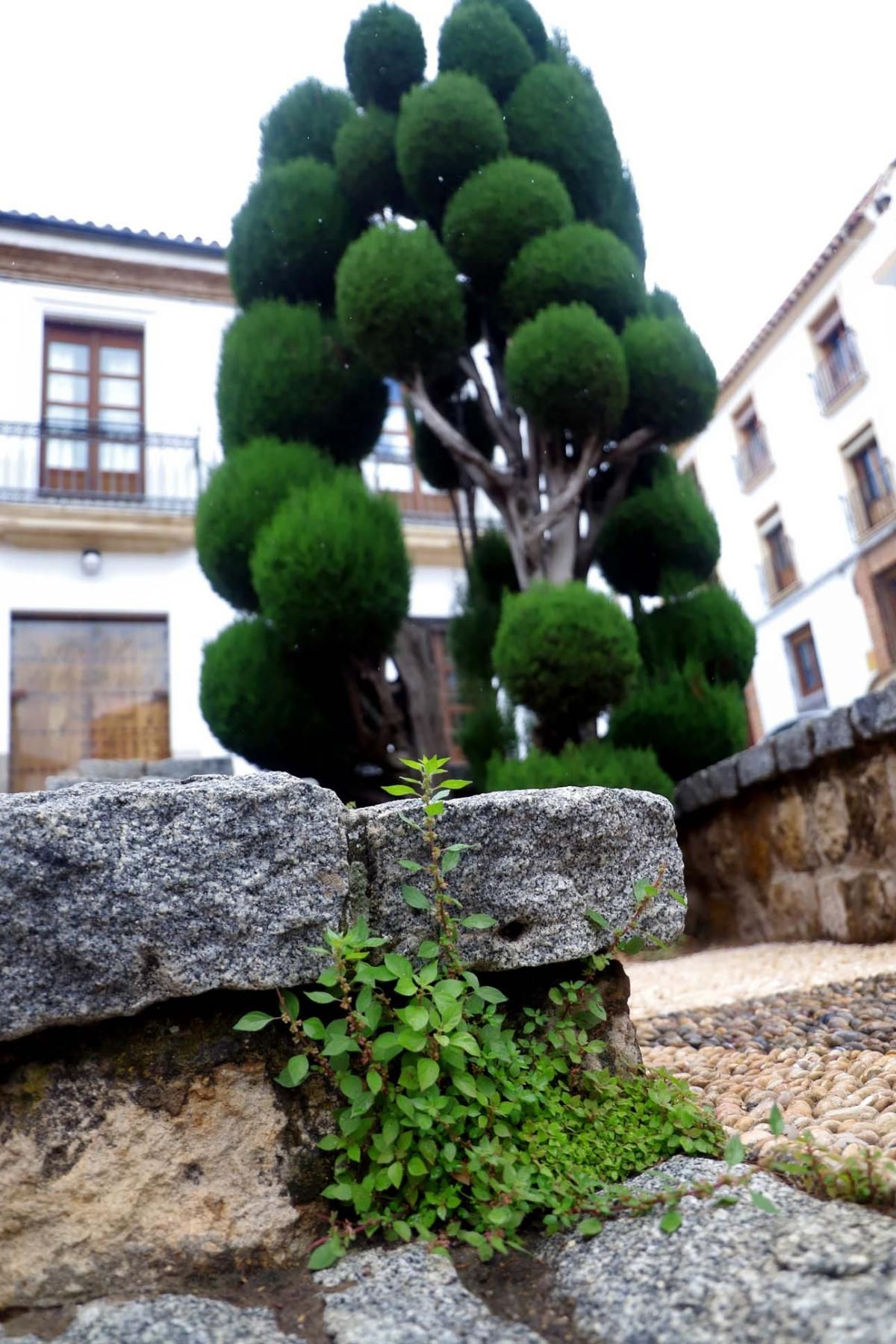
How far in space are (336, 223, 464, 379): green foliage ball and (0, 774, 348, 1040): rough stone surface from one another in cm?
374

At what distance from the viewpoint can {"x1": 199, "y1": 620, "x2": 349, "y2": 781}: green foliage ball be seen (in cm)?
507

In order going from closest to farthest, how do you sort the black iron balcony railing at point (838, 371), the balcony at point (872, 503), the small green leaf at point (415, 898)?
1. the small green leaf at point (415, 898)
2. the balcony at point (872, 503)
3. the black iron balcony railing at point (838, 371)

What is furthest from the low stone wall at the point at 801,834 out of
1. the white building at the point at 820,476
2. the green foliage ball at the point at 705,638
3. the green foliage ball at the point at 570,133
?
the white building at the point at 820,476

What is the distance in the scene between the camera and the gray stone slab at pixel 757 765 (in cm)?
443

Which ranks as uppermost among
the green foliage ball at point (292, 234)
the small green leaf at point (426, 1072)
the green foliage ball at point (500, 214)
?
the green foliage ball at point (292, 234)

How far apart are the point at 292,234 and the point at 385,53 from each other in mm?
1248

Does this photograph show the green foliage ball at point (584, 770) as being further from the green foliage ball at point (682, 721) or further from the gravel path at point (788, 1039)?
the gravel path at point (788, 1039)

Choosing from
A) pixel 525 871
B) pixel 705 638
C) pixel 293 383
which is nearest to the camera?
→ pixel 525 871

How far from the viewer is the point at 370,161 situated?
5660mm

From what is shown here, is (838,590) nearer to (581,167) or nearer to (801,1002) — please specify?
(581,167)

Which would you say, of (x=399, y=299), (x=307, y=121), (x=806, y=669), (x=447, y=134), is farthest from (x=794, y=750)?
(x=806, y=669)

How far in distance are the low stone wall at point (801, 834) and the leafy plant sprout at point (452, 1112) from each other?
2448 millimetres

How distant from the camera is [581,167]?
5598 mm

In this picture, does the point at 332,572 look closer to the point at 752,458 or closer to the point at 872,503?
the point at 872,503
